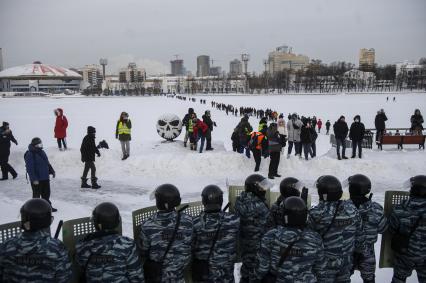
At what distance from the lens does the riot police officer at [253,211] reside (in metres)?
4.36

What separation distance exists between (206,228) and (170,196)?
1.85ft

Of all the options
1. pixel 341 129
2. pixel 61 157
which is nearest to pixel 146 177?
pixel 61 157

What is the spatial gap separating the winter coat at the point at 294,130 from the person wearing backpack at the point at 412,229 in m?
8.10

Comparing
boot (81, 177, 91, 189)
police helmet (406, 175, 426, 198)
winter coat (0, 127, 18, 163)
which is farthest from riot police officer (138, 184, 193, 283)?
winter coat (0, 127, 18, 163)

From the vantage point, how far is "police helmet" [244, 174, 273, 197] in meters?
4.30

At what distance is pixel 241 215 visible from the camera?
448 centimetres

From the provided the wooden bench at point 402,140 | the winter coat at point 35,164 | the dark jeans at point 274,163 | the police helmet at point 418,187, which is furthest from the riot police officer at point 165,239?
the wooden bench at point 402,140

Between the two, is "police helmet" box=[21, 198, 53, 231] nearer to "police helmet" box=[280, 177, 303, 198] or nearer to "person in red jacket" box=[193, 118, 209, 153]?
"police helmet" box=[280, 177, 303, 198]

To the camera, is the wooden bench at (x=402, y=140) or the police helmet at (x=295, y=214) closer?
the police helmet at (x=295, y=214)

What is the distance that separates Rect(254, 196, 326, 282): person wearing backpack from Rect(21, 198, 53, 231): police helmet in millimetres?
1936

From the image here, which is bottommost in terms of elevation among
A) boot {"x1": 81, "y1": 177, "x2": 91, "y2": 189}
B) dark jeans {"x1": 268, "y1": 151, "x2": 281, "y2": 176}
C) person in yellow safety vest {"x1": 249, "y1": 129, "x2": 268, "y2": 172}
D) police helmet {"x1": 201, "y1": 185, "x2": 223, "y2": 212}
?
boot {"x1": 81, "y1": 177, "x2": 91, "y2": 189}

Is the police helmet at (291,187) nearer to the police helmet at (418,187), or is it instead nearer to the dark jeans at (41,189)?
the police helmet at (418,187)

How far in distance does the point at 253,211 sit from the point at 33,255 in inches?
92.5

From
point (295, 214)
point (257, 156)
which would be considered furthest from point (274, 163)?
point (295, 214)
